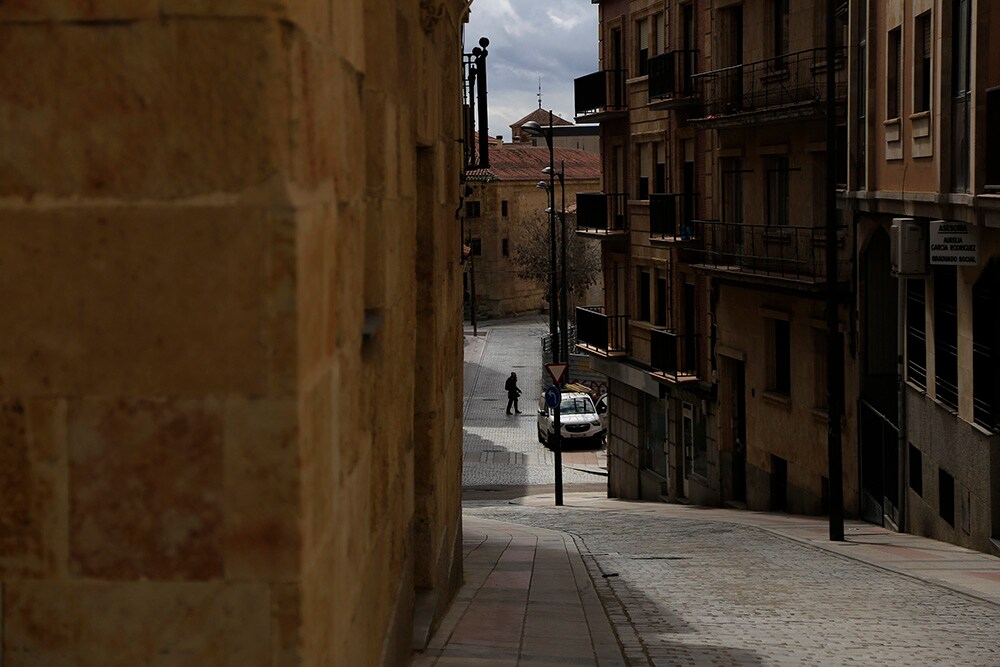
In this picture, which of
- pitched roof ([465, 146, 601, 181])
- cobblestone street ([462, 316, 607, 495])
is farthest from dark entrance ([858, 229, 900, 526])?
pitched roof ([465, 146, 601, 181])

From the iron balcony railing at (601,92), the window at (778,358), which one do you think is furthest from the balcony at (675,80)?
the window at (778,358)

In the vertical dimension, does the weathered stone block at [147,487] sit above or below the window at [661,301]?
above

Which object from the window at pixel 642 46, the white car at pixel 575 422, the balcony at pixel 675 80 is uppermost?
the window at pixel 642 46

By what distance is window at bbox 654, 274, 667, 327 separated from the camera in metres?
30.1

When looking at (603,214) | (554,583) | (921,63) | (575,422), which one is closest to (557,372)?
(603,214)

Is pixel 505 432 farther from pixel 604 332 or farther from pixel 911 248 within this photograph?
pixel 911 248

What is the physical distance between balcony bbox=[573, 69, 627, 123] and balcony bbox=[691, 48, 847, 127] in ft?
14.8

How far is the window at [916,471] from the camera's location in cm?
1816

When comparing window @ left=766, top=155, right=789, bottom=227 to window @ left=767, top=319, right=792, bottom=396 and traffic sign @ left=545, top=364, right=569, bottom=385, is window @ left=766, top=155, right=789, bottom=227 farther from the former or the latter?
traffic sign @ left=545, top=364, right=569, bottom=385

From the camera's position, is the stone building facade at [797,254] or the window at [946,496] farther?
the window at [946,496]

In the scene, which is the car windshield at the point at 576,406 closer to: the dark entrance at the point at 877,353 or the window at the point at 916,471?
the dark entrance at the point at 877,353

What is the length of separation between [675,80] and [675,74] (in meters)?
0.12

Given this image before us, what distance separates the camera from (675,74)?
2825cm

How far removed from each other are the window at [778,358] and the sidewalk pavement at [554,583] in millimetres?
2991
